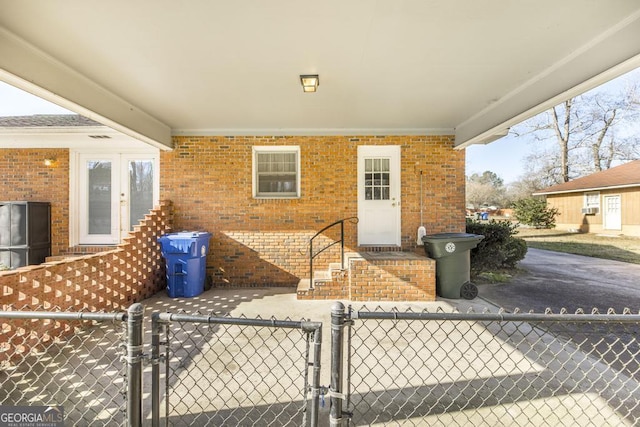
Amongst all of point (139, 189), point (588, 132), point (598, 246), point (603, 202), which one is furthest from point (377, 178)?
point (588, 132)

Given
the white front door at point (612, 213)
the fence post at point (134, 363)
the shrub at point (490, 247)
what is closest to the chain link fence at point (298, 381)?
the fence post at point (134, 363)

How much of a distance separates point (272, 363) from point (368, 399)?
1.08m

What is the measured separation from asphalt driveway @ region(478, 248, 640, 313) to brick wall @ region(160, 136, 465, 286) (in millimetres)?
A: 1715

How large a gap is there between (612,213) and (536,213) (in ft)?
11.2

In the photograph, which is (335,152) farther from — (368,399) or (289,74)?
(368,399)

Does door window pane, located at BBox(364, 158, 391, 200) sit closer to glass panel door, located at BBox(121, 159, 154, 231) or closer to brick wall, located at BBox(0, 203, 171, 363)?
brick wall, located at BBox(0, 203, 171, 363)

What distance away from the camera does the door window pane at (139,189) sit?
640 cm

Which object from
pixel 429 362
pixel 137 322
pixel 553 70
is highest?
pixel 553 70

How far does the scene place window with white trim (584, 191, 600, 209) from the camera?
1698cm

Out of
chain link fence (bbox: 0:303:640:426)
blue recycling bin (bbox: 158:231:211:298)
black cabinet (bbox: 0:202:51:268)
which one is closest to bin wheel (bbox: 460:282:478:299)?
chain link fence (bbox: 0:303:640:426)

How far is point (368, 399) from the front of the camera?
247 cm

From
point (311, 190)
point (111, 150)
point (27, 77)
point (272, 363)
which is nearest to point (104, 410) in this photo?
point (272, 363)

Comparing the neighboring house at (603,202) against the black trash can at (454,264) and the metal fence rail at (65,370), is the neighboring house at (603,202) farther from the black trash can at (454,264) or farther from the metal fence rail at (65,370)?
the metal fence rail at (65,370)

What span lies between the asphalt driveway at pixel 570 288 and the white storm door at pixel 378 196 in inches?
86.3
